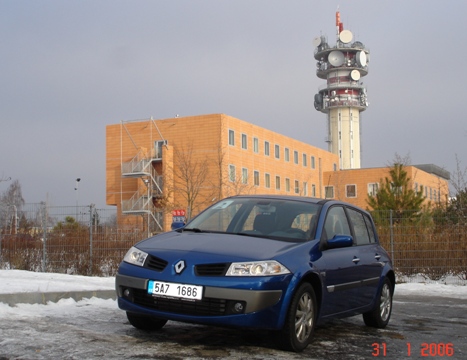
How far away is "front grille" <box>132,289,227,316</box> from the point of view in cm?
568

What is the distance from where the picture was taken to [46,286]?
957cm

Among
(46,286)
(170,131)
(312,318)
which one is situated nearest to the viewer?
(312,318)

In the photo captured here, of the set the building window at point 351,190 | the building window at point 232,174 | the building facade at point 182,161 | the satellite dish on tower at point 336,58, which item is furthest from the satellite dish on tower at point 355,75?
the building window at point 232,174

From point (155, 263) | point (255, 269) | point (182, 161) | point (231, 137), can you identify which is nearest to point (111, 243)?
point (155, 263)

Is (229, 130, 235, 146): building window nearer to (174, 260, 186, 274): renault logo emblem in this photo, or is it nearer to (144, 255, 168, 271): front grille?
(144, 255, 168, 271): front grille

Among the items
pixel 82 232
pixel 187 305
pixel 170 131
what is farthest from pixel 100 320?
pixel 170 131

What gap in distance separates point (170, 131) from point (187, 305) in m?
50.2

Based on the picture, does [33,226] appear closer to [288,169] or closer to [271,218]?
[271,218]

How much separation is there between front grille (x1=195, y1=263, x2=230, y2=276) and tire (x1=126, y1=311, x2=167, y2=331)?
125 cm

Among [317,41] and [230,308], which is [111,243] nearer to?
[230,308]

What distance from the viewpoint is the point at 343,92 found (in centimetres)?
10131

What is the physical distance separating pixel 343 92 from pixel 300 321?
321 feet

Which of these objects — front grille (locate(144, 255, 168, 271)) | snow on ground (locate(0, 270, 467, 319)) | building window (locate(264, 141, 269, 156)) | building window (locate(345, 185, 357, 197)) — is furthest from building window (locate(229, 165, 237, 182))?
front grille (locate(144, 255, 168, 271))

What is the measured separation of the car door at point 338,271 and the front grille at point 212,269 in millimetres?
1251
